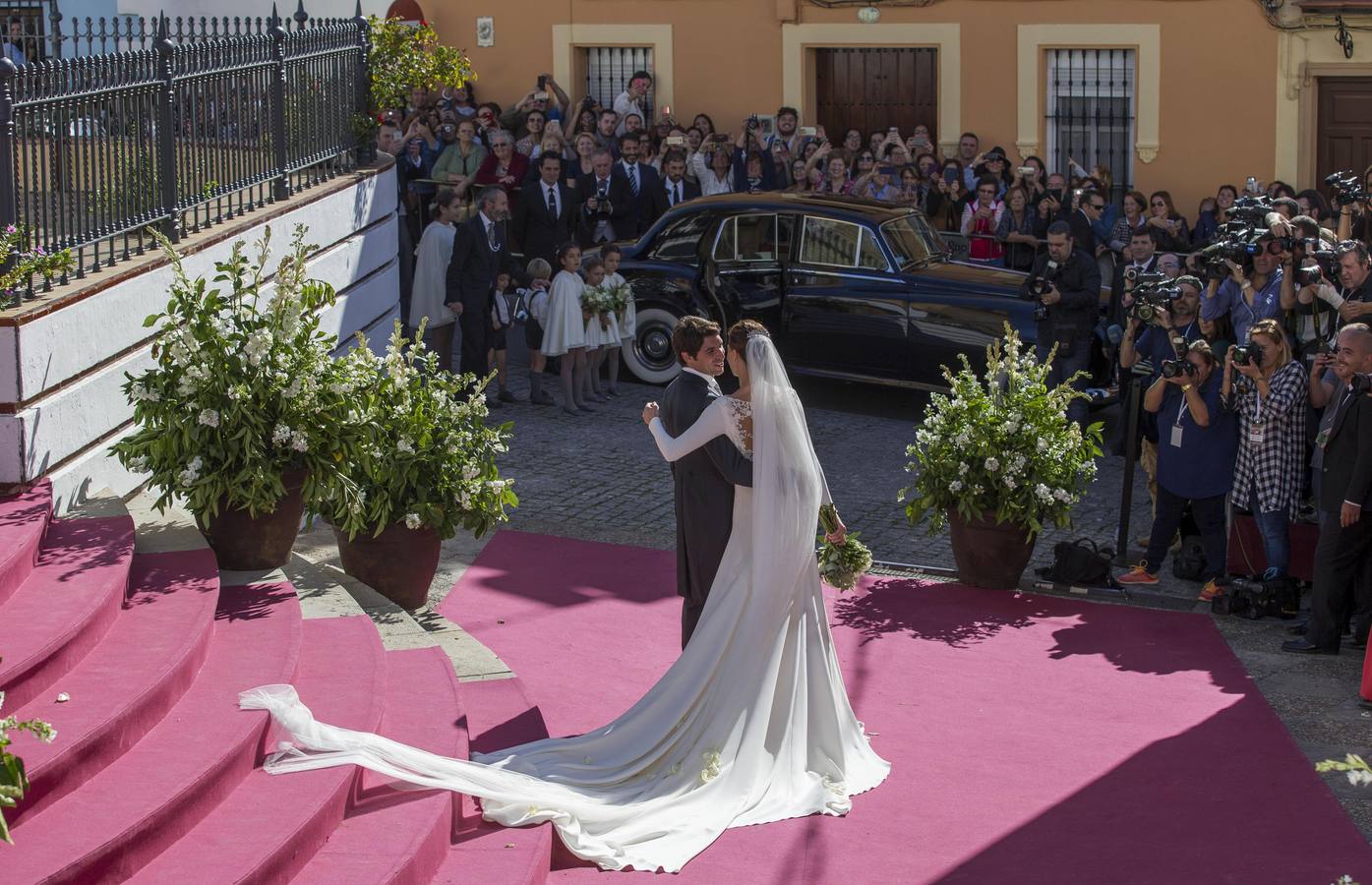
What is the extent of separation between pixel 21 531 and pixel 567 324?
7.53 m

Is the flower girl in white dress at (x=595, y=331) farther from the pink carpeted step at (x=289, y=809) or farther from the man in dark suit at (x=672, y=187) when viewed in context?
the pink carpeted step at (x=289, y=809)

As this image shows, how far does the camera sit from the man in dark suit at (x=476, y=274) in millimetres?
14492

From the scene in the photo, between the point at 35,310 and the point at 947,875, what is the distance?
4.67 m

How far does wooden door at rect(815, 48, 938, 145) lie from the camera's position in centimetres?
2180

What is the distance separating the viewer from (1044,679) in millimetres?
9125

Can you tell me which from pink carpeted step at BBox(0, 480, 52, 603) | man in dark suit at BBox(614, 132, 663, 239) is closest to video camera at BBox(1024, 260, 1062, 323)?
man in dark suit at BBox(614, 132, 663, 239)

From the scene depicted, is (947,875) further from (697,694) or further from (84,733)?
(84,733)

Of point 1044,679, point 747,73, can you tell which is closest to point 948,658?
point 1044,679

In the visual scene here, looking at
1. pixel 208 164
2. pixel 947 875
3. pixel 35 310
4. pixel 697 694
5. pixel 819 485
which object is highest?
pixel 208 164

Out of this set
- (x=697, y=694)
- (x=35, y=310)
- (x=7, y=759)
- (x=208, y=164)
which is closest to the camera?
(x=7, y=759)

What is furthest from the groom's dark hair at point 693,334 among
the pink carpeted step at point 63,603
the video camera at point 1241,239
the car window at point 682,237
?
the car window at point 682,237

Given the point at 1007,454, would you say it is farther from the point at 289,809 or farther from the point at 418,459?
the point at 289,809

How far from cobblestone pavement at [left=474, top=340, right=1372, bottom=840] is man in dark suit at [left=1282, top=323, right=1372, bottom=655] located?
0.60 ft

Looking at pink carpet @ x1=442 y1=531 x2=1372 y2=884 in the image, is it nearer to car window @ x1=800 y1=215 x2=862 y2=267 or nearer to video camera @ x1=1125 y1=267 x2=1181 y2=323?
video camera @ x1=1125 y1=267 x2=1181 y2=323
